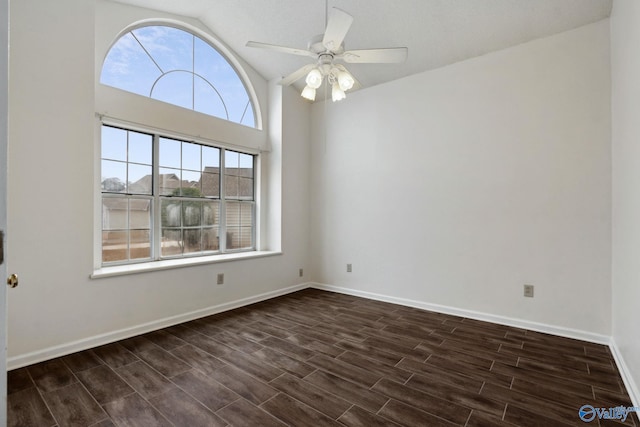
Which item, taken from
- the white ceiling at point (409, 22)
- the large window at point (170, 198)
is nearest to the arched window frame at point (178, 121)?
the large window at point (170, 198)

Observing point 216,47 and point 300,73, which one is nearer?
point 300,73

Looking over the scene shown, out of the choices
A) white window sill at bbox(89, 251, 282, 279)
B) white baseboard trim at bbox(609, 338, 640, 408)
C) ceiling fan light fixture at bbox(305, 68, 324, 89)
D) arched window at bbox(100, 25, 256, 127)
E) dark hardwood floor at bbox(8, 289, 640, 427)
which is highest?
arched window at bbox(100, 25, 256, 127)

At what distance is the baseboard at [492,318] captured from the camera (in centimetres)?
286

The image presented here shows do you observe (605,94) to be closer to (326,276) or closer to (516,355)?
(516,355)

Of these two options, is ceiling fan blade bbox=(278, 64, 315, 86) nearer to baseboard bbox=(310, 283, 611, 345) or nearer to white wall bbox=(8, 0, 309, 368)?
white wall bbox=(8, 0, 309, 368)

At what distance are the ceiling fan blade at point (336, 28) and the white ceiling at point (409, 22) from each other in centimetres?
134

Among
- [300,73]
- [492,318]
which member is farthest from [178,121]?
[492,318]

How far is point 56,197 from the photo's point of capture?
2506 mm

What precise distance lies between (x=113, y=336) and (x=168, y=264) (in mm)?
798

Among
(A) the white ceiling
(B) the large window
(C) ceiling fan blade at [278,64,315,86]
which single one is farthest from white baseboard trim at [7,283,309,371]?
(A) the white ceiling

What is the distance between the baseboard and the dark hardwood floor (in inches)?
3.9

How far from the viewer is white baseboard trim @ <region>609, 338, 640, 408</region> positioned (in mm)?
1900

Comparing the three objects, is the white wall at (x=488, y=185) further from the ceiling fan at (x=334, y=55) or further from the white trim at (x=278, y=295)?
the ceiling fan at (x=334, y=55)
